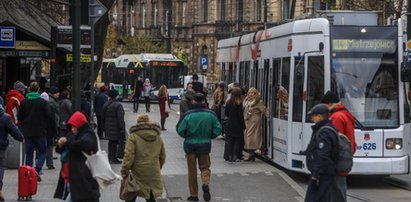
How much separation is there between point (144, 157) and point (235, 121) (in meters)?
8.76

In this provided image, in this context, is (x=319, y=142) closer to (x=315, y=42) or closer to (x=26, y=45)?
(x=315, y=42)

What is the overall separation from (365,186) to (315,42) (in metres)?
3.01

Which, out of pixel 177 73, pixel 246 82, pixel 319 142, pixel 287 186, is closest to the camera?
pixel 319 142

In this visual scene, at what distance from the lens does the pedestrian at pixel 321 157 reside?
11.4m

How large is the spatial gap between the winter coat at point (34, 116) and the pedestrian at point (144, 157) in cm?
489

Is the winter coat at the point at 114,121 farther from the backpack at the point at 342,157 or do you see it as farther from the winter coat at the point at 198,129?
the backpack at the point at 342,157

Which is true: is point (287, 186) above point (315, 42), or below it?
below

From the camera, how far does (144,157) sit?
42.3 ft

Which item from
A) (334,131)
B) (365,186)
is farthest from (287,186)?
(334,131)

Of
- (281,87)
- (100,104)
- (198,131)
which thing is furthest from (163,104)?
(198,131)

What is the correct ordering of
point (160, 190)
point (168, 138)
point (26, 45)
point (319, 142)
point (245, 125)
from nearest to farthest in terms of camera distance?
point (319, 142) < point (160, 190) < point (245, 125) < point (26, 45) < point (168, 138)

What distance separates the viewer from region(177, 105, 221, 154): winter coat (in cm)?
1494

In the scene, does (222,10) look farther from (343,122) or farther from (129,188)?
(129,188)

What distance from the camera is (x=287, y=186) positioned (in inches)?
689
